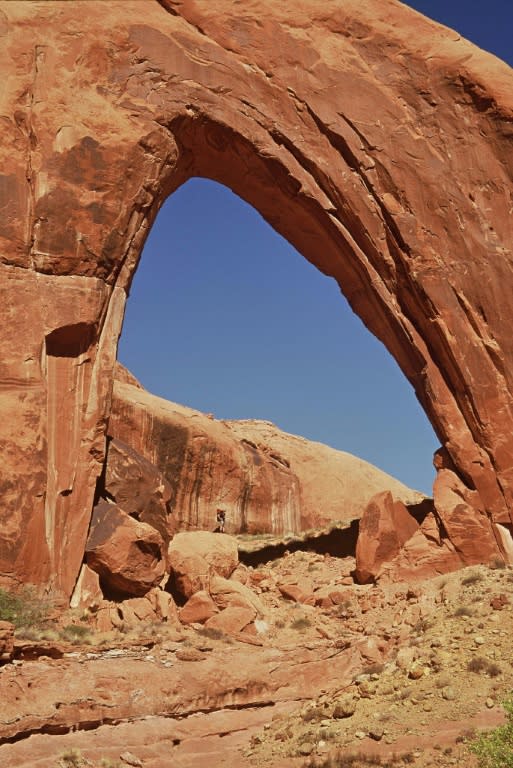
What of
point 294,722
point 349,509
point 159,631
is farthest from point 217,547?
point 349,509

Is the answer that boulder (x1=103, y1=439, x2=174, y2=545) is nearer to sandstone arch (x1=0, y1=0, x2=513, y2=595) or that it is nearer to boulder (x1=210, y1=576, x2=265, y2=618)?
sandstone arch (x1=0, y1=0, x2=513, y2=595)

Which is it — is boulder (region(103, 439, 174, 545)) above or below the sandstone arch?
below

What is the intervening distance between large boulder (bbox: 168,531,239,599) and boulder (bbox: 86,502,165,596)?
1.20 ft

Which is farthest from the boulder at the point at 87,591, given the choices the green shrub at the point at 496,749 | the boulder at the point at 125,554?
the green shrub at the point at 496,749

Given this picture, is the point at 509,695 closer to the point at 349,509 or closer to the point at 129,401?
the point at 129,401

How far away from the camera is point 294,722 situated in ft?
33.8

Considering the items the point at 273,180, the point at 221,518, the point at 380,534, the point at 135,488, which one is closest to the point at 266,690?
the point at 380,534

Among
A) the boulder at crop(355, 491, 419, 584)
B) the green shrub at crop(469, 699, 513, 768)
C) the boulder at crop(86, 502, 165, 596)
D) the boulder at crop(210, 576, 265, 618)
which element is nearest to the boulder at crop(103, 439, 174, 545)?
the boulder at crop(86, 502, 165, 596)

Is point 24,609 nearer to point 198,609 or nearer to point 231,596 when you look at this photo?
point 198,609

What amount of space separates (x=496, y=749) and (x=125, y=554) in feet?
30.0

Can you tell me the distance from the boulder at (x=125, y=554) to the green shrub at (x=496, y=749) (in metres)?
8.40

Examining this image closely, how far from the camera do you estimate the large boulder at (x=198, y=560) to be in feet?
50.4

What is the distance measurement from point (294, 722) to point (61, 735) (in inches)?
124

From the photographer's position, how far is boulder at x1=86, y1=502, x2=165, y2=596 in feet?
48.8
